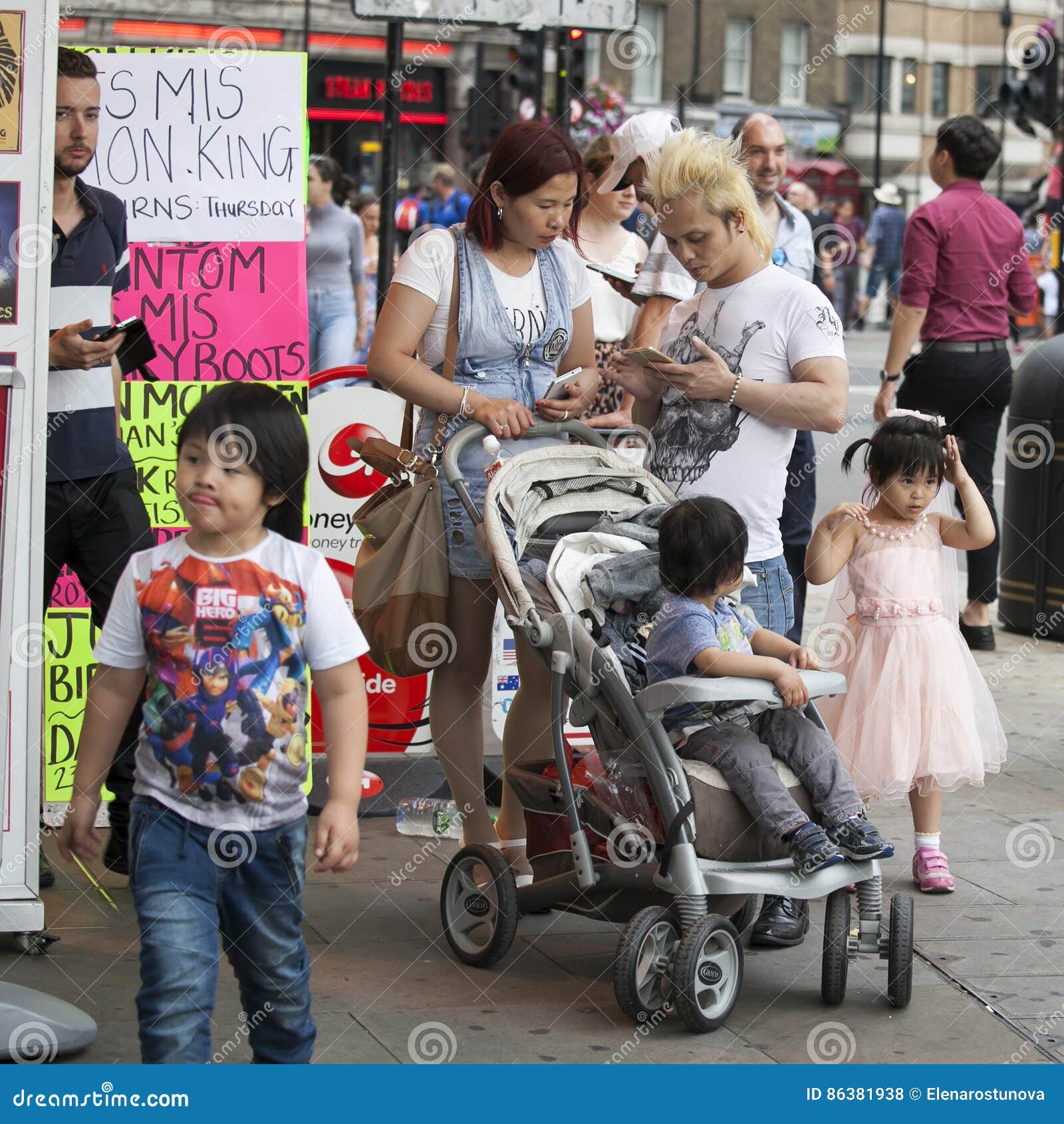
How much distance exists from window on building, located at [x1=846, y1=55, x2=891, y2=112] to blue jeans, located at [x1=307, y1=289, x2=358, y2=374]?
43962 millimetres

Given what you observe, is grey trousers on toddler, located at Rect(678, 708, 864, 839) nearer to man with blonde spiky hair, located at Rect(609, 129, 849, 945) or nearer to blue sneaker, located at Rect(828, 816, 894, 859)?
blue sneaker, located at Rect(828, 816, 894, 859)

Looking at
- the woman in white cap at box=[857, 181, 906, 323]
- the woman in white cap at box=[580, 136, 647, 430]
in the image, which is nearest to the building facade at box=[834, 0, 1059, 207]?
the woman in white cap at box=[857, 181, 906, 323]

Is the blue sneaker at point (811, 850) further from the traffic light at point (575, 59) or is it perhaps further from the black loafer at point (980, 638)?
the traffic light at point (575, 59)

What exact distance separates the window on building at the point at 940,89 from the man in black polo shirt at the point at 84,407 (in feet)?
172

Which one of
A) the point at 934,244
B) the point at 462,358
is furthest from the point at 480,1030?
the point at 934,244

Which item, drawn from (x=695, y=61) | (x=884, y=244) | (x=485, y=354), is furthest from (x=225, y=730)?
(x=695, y=61)

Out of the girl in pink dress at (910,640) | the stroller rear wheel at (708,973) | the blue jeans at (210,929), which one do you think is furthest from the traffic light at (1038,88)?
the blue jeans at (210,929)

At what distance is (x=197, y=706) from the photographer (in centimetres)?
294

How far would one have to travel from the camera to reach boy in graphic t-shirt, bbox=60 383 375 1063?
9.57ft

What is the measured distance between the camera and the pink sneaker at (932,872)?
4781 mm

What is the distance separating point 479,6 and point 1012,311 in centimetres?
286

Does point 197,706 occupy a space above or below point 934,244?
below

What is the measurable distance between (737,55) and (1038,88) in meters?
35.4

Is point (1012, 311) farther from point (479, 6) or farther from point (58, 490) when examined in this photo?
point (58, 490)
